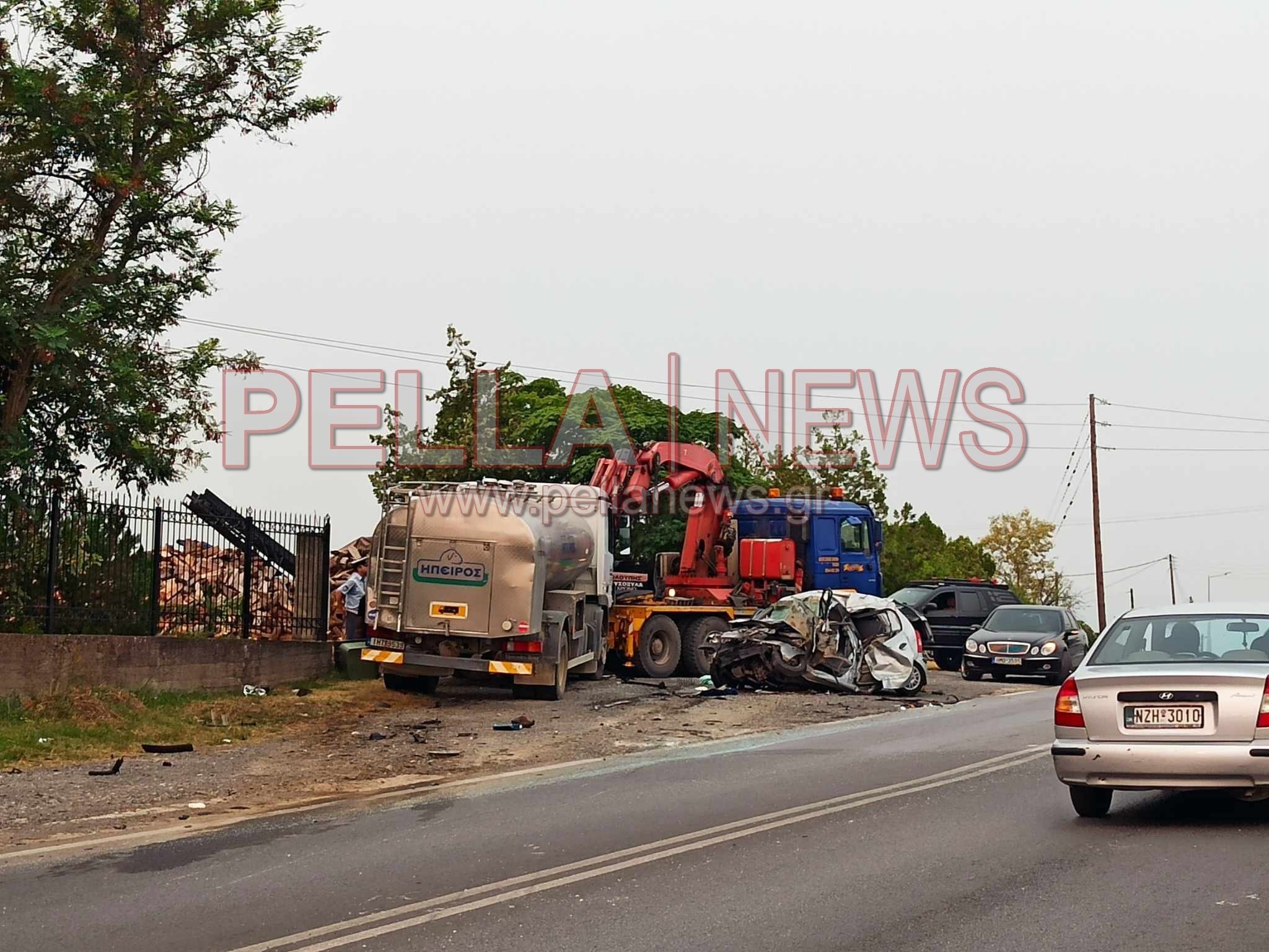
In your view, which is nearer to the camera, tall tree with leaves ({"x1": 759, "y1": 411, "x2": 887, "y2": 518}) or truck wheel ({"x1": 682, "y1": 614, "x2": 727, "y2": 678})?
truck wheel ({"x1": 682, "y1": 614, "x2": 727, "y2": 678})

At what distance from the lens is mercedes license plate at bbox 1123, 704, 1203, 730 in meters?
9.05

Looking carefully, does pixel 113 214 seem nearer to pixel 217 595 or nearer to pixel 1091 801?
pixel 217 595

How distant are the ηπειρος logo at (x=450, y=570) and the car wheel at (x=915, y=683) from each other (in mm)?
7397

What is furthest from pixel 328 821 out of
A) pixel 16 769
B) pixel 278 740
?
pixel 278 740

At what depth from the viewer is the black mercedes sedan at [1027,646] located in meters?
26.2

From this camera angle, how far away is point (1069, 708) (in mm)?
9523

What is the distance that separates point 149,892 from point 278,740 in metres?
8.29

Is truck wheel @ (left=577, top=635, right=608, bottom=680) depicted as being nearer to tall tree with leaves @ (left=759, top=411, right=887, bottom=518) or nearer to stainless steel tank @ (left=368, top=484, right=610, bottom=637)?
stainless steel tank @ (left=368, top=484, right=610, bottom=637)

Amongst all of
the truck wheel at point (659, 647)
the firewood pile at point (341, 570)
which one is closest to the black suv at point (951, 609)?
the truck wheel at point (659, 647)

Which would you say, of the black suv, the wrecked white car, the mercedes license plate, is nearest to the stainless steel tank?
the wrecked white car

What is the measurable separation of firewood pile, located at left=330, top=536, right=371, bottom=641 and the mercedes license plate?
19.4 meters

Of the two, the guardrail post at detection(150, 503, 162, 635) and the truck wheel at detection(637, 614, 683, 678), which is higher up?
the guardrail post at detection(150, 503, 162, 635)

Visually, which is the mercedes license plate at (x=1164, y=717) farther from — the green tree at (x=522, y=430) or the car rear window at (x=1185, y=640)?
the green tree at (x=522, y=430)

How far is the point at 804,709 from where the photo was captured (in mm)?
19844
